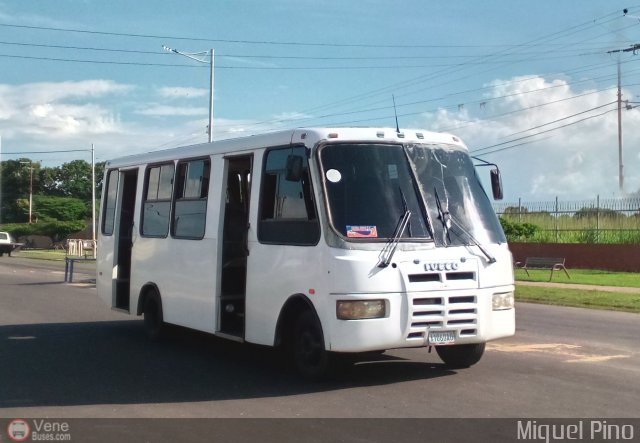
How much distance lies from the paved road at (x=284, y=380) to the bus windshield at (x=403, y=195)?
1649 mm

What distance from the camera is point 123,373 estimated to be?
9.98 meters

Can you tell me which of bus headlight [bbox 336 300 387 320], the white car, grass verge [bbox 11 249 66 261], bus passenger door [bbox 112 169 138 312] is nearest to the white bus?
bus headlight [bbox 336 300 387 320]

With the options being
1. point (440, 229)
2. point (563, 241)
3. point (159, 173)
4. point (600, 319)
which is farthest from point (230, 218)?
point (563, 241)

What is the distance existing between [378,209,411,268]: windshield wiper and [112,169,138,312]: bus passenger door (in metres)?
A: 6.38

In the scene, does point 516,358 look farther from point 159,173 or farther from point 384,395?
point 159,173

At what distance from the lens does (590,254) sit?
114ft

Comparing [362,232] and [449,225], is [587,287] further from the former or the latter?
[362,232]

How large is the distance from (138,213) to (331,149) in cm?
518

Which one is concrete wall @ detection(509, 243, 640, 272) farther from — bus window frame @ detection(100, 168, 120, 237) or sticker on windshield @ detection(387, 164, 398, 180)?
sticker on windshield @ detection(387, 164, 398, 180)

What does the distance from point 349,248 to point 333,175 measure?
0.90 meters

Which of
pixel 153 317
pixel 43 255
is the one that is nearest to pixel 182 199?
pixel 153 317

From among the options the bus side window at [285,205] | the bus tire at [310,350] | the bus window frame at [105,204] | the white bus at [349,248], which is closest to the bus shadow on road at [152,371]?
the bus tire at [310,350]

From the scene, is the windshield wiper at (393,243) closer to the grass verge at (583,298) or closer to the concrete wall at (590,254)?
the grass verge at (583,298)
